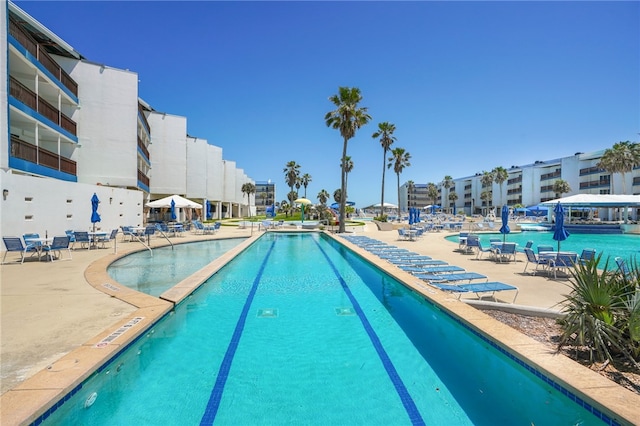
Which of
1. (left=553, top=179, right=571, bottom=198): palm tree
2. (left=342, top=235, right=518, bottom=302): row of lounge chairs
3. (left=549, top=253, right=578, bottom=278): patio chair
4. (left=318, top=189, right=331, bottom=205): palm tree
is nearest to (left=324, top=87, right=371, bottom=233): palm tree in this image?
(left=342, top=235, right=518, bottom=302): row of lounge chairs

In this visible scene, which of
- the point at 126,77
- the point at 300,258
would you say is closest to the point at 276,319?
the point at 300,258

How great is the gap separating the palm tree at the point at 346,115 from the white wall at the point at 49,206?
53.0 ft

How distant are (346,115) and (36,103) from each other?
1946 cm

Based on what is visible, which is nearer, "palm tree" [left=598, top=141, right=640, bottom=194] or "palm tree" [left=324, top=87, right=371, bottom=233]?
"palm tree" [left=324, top=87, right=371, bottom=233]

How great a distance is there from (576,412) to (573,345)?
1.56 meters

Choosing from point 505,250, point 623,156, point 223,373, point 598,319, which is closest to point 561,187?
point 623,156

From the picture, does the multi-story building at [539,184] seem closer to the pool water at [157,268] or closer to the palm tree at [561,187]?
the palm tree at [561,187]

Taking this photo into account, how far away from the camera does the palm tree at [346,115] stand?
85.3ft

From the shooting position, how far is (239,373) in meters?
4.55

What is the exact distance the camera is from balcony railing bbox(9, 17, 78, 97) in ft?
53.2

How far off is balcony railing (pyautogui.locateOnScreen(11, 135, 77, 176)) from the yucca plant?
70.0ft

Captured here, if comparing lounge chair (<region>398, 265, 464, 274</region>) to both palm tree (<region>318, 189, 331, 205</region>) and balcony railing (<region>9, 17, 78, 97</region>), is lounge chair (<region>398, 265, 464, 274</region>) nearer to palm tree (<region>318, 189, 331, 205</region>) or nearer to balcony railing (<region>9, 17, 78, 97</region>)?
balcony railing (<region>9, 17, 78, 97</region>)

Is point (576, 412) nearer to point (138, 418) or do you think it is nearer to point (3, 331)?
point (138, 418)

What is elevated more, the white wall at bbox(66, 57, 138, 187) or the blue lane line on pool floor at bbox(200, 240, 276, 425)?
the white wall at bbox(66, 57, 138, 187)
